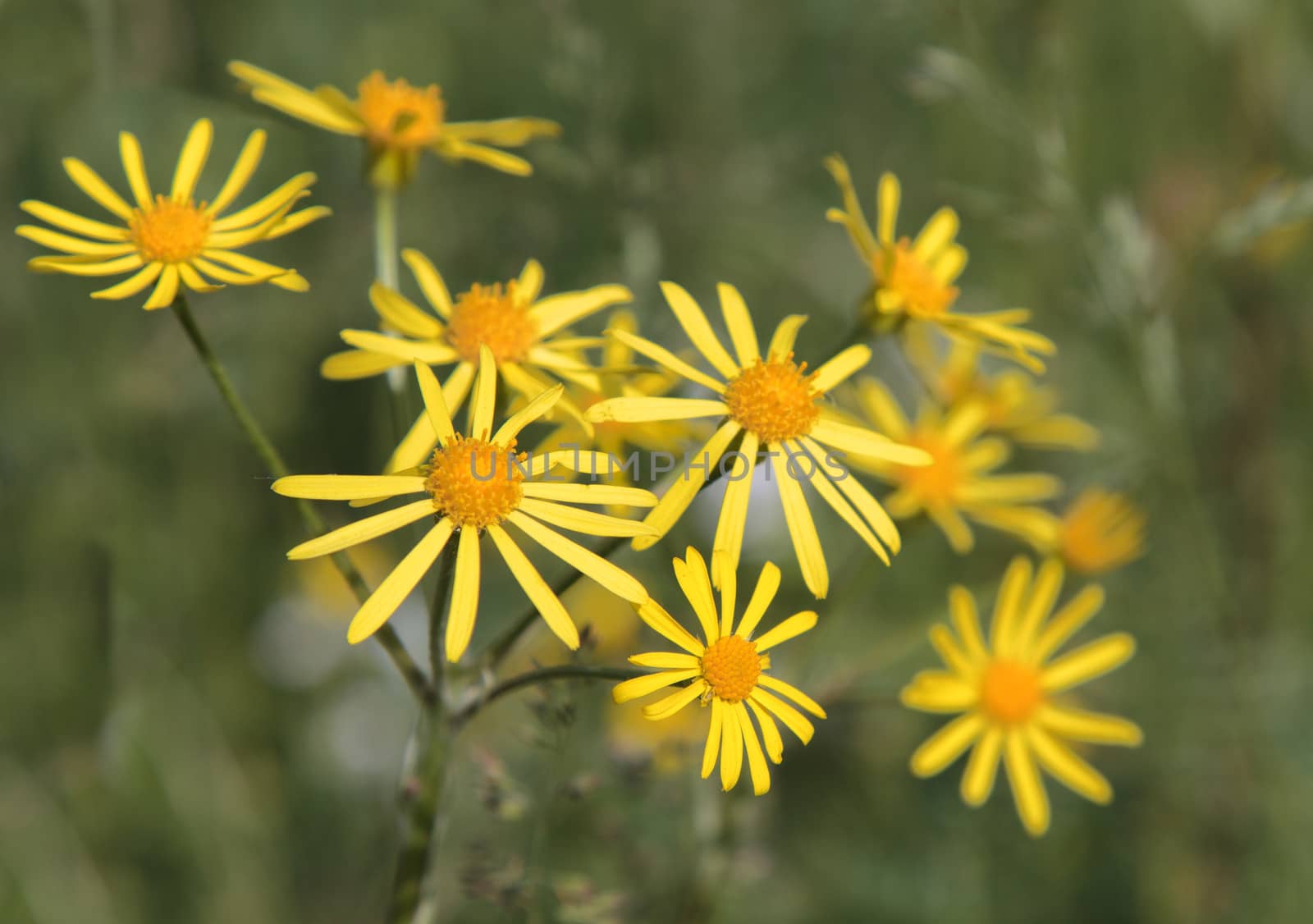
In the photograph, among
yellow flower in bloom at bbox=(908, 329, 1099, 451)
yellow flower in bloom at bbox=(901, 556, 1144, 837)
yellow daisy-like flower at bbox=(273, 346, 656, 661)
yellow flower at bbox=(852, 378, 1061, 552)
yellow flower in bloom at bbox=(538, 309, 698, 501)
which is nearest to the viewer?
yellow daisy-like flower at bbox=(273, 346, 656, 661)

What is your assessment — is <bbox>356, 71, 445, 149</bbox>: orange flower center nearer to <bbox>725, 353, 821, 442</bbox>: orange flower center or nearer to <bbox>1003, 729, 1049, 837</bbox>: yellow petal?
<bbox>725, 353, 821, 442</bbox>: orange flower center

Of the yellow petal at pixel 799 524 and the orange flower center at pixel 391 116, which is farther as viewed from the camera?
the orange flower center at pixel 391 116

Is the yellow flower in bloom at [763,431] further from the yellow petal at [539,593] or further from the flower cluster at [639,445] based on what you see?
the yellow petal at [539,593]

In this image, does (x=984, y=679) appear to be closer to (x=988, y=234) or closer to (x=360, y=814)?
(x=360, y=814)

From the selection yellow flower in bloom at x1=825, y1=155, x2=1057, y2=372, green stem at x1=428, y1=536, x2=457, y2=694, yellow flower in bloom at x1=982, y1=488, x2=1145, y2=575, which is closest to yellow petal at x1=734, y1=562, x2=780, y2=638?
green stem at x1=428, y1=536, x2=457, y2=694

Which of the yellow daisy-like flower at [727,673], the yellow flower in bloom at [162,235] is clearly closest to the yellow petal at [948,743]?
the yellow daisy-like flower at [727,673]

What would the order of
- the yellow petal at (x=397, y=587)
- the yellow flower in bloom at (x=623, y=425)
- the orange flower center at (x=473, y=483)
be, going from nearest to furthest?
the yellow petal at (x=397, y=587), the orange flower center at (x=473, y=483), the yellow flower in bloom at (x=623, y=425)

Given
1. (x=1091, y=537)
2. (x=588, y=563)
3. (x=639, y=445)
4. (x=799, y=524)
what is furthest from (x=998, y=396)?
(x=588, y=563)
